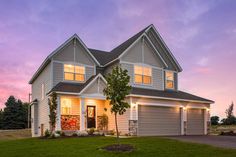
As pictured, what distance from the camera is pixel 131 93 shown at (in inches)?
832

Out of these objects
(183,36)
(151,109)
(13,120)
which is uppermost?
(183,36)

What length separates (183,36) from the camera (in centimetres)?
2645

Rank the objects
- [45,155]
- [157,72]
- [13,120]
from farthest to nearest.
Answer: [13,120]
[157,72]
[45,155]

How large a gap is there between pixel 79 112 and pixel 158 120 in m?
6.66

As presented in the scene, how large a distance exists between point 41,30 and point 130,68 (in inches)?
362

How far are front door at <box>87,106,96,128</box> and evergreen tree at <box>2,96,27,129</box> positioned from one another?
3116 cm

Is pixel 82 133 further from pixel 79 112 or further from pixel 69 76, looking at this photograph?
pixel 69 76

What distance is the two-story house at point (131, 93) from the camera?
70.6ft

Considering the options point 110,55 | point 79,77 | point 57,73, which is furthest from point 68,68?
point 110,55

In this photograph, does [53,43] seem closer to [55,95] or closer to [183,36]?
Result: [55,95]

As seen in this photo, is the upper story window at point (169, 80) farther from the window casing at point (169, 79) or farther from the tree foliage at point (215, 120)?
the tree foliage at point (215, 120)

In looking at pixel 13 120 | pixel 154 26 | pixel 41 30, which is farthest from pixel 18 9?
pixel 13 120

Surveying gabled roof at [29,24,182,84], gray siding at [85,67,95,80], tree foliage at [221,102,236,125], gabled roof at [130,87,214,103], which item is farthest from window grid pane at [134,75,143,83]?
tree foliage at [221,102,236,125]

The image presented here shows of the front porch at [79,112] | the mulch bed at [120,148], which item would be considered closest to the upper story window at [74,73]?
the front porch at [79,112]
